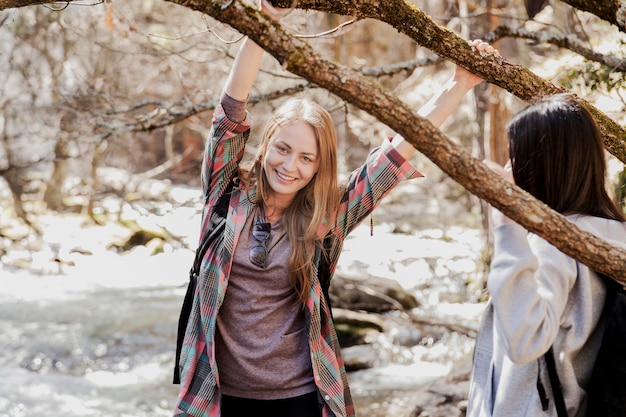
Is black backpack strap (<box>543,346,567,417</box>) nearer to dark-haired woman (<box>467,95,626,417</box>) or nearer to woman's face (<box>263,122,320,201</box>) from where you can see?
dark-haired woman (<box>467,95,626,417</box>)

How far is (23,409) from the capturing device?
20.2ft

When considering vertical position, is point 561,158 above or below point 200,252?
above

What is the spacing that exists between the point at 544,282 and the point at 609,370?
0.74 feet

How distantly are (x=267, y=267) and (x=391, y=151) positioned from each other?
513mm

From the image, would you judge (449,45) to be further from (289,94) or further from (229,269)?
(289,94)

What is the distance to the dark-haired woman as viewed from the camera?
1674mm

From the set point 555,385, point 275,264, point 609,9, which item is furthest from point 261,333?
point 609,9

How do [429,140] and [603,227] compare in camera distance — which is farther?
[603,227]

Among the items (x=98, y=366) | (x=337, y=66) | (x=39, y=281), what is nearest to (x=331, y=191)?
(x=337, y=66)

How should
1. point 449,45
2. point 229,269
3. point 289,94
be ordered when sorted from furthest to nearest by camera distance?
point 289,94, point 229,269, point 449,45

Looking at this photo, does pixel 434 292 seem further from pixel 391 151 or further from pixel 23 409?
pixel 391 151

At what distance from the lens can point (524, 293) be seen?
167cm

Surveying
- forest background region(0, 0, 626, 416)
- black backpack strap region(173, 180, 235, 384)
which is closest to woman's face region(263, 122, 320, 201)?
black backpack strap region(173, 180, 235, 384)

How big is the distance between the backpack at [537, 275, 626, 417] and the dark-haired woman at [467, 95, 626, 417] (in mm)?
21
